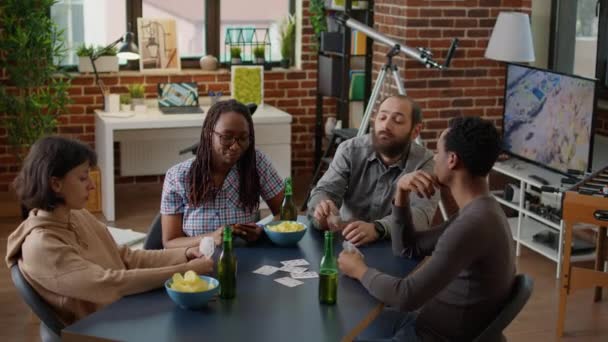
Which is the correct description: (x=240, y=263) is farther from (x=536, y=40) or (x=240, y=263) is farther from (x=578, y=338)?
(x=536, y=40)

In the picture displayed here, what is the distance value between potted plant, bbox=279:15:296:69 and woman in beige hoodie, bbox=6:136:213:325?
4.63 m

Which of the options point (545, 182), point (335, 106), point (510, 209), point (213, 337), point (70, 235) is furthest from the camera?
point (335, 106)

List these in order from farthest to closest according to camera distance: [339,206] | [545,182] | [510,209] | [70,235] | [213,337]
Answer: [510,209]
[545,182]
[339,206]
[70,235]
[213,337]

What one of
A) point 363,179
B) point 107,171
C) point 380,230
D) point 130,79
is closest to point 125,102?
point 130,79

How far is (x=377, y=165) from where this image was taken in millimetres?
3926

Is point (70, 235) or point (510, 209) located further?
point (510, 209)

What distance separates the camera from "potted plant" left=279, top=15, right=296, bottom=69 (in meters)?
7.32

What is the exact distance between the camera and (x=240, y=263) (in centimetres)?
307

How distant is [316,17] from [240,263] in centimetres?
435

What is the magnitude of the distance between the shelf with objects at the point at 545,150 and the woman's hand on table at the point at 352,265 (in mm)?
2560

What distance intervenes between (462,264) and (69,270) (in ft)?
3.79

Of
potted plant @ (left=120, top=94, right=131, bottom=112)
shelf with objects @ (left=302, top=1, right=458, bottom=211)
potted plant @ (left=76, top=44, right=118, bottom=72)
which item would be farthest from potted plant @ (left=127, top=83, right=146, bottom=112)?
shelf with objects @ (left=302, top=1, right=458, bottom=211)

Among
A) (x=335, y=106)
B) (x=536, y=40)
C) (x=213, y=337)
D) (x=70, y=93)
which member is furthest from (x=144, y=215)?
(x=213, y=337)

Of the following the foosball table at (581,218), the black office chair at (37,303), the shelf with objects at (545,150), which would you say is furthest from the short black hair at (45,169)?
the shelf with objects at (545,150)
